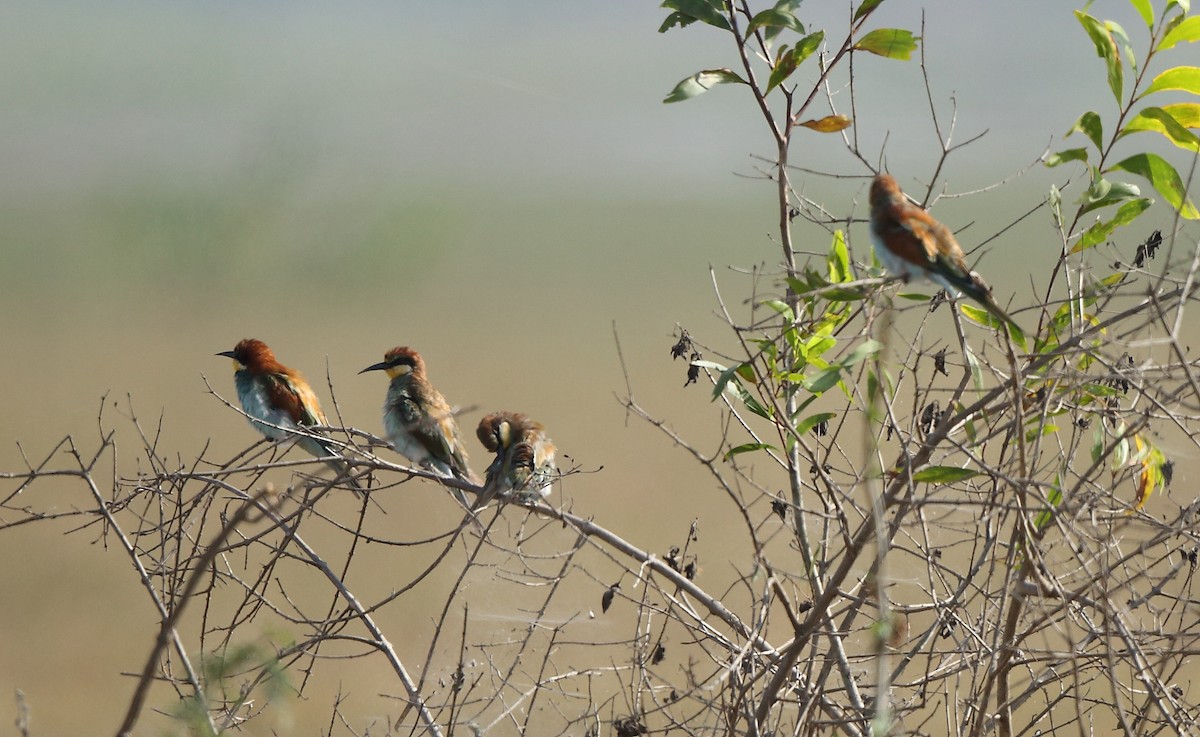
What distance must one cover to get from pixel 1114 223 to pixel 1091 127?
0.73 ft

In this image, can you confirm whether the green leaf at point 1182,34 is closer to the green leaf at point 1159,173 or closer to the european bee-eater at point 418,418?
the green leaf at point 1159,173

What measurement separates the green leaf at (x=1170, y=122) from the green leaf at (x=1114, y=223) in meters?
0.13

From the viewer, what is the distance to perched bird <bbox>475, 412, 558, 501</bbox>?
3047mm

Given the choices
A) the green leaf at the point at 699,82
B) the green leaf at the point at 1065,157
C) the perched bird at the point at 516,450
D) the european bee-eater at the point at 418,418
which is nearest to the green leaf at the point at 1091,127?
the green leaf at the point at 1065,157

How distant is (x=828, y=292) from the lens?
5.74ft

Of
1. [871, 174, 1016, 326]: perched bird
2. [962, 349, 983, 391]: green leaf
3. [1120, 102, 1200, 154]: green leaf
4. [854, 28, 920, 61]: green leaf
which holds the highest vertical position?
[854, 28, 920, 61]: green leaf

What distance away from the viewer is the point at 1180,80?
81.1 inches

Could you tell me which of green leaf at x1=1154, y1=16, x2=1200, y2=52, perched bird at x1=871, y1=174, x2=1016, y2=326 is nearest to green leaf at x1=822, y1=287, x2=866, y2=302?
perched bird at x1=871, y1=174, x2=1016, y2=326

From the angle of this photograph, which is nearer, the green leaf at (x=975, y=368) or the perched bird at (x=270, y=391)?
the green leaf at (x=975, y=368)

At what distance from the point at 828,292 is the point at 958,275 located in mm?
361

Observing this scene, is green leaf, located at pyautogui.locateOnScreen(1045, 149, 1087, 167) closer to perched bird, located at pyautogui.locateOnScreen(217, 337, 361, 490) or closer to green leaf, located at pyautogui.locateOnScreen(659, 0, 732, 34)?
green leaf, located at pyautogui.locateOnScreen(659, 0, 732, 34)

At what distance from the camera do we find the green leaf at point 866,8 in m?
2.21

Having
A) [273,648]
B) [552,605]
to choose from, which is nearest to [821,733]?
[552,605]

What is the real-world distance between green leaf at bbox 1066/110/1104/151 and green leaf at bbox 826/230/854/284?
0.46m
